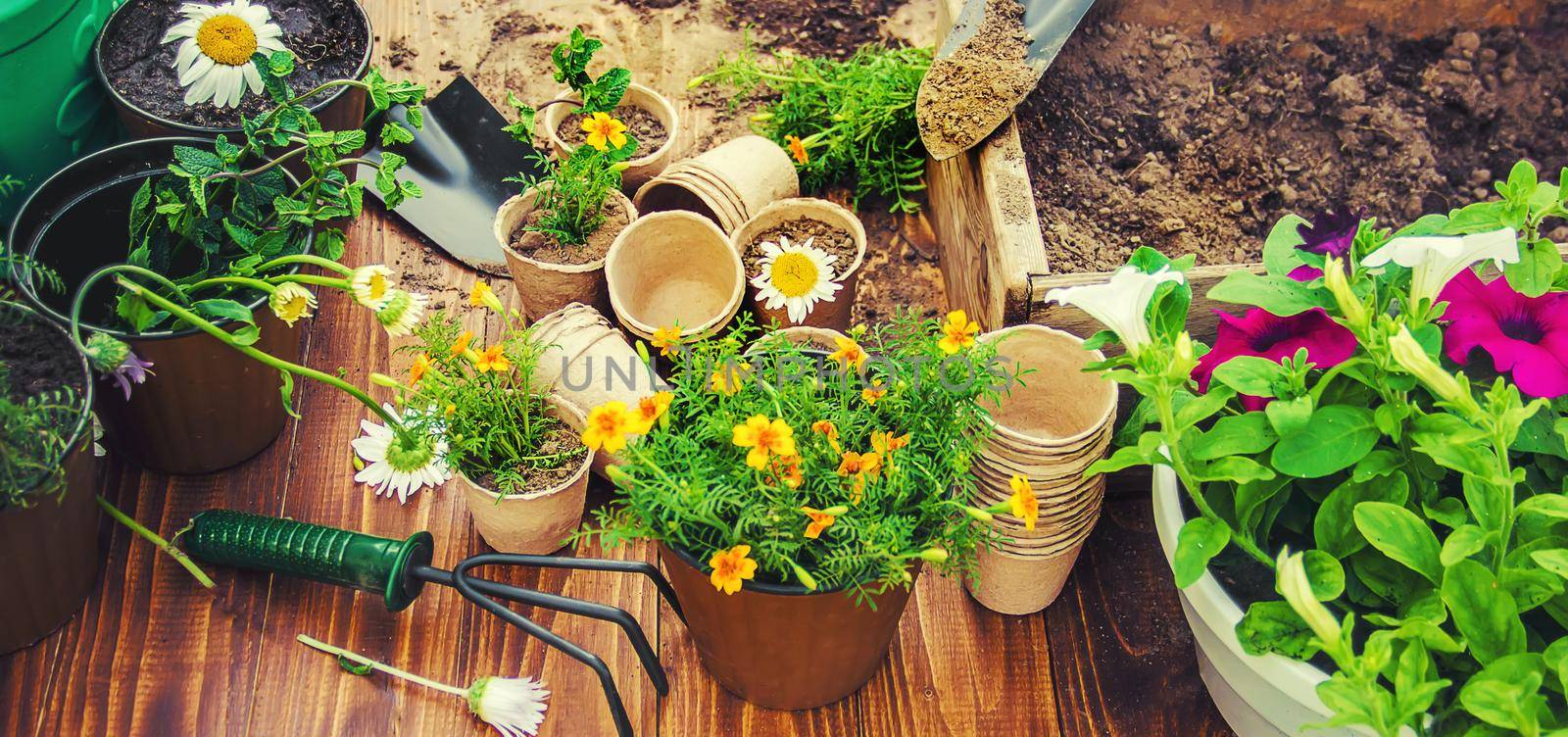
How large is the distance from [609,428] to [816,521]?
0.22 metres

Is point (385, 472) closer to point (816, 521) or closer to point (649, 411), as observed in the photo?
point (649, 411)

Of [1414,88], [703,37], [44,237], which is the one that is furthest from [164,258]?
[1414,88]

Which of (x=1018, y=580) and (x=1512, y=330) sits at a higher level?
(x=1512, y=330)

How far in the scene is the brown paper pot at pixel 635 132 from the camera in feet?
6.15

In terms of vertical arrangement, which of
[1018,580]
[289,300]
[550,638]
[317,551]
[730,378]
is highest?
[289,300]

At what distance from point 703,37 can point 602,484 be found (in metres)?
0.93

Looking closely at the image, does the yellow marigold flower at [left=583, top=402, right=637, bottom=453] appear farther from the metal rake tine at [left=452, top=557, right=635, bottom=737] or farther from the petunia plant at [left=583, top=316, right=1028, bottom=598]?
the metal rake tine at [left=452, top=557, right=635, bottom=737]

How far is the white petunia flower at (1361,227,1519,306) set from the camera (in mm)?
1028

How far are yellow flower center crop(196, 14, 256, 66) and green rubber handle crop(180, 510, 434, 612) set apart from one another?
0.63 metres

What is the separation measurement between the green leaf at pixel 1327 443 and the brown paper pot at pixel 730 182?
0.93 meters

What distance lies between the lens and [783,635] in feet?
4.48

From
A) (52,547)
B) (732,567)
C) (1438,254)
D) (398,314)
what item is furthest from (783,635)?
(52,547)

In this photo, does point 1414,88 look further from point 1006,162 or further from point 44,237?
point 44,237

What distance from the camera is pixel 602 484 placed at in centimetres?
176
